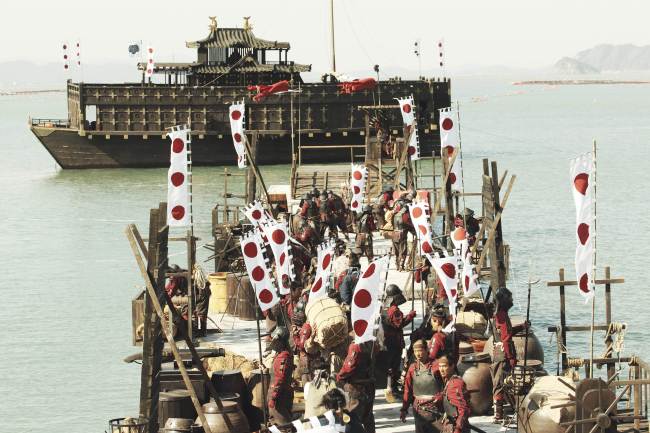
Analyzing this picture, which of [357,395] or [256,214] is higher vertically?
[256,214]

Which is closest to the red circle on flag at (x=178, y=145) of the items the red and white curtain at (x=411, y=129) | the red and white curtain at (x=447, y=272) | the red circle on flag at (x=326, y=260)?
the red circle on flag at (x=326, y=260)

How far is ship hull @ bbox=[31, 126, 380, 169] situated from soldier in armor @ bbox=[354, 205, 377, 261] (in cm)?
4230

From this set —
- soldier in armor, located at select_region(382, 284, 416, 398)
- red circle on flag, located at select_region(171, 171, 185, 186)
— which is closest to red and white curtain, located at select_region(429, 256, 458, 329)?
soldier in armor, located at select_region(382, 284, 416, 398)

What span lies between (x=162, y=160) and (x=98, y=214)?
1595 cm

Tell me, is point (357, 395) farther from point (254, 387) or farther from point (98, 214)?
point (98, 214)

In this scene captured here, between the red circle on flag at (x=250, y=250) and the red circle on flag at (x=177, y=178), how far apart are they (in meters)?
Answer: 4.09

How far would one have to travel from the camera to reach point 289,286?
21719mm

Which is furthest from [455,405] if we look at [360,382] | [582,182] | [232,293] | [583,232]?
[232,293]

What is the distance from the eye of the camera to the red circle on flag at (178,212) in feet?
75.4

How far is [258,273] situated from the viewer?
19609 millimetres

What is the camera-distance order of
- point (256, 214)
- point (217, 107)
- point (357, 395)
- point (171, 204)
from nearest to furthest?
point (357, 395), point (171, 204), point (256, 214), point (217, 107)

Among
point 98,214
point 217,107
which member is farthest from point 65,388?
point 217,107

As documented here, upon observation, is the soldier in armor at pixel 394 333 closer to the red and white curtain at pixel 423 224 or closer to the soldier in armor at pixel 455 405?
the soldier in armor at pixel 455 405

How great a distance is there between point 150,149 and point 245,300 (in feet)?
160
